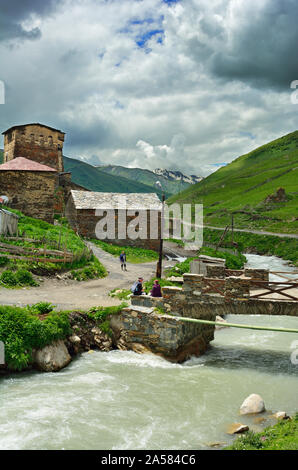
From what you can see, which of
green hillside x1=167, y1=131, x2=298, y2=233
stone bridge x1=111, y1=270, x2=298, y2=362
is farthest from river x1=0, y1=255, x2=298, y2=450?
green hillside x1=167, y1=131, x2=298, y2=233

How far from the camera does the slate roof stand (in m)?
41.1

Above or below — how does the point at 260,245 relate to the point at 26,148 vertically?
below

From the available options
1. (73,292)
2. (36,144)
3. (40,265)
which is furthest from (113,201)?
(73,292)

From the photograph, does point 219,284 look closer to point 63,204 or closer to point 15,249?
point 15,249

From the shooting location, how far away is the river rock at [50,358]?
516 inches

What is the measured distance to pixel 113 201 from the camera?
42.6 meters

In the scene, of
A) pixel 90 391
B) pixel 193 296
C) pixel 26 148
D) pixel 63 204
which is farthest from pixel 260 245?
pixel 90 391

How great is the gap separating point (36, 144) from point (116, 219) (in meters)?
25.4

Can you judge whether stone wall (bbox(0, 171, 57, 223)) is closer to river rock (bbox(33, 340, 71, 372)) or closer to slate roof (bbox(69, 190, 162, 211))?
slate roof (bbox(69, 190, 162, 211))

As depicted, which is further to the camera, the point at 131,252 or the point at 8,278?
the point at 131,252

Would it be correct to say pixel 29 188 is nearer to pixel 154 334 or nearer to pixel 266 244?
pixel 154 334

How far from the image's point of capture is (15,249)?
22953mm

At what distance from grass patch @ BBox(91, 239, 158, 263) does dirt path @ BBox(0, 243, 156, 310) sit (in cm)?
799
